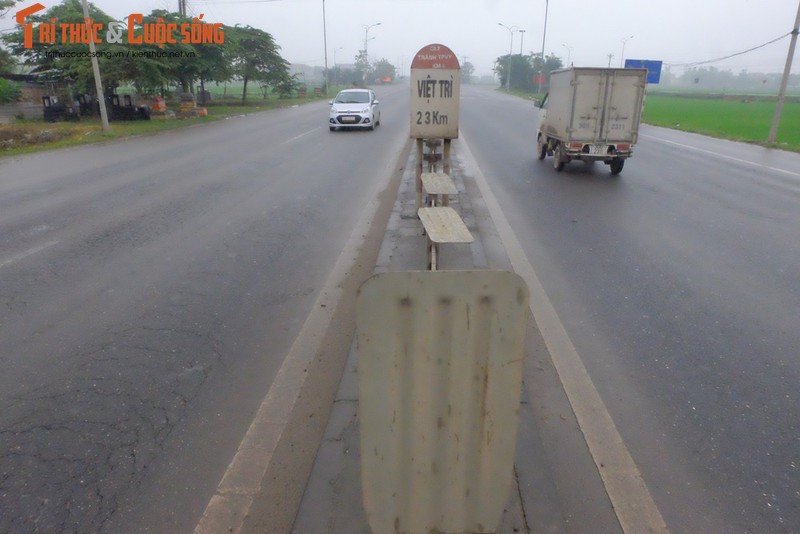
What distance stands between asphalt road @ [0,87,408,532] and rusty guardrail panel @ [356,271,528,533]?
123 cm

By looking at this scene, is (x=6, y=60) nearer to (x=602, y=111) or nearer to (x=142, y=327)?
(x=602, y=111)

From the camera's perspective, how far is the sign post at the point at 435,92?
709 centimetres

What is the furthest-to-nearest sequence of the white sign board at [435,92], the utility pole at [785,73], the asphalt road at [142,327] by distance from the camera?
the utility pole at [785,73] < the white sign board at [435,92] < the asphalt road at [142,327]

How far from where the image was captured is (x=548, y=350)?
14.8 ft

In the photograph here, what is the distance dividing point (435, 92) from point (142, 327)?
4383 mm

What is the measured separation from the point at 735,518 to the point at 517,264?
13.0 feet

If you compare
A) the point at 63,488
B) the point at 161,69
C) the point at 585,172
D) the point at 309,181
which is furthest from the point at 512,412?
the point at 161,69

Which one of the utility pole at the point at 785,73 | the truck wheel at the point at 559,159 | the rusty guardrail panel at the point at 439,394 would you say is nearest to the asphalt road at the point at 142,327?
the rusty guardrail panel at the point at 439,394

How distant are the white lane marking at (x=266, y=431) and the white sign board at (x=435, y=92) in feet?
8.66

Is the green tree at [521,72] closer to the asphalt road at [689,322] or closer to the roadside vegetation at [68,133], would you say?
the roadside vegetation at [68,133]

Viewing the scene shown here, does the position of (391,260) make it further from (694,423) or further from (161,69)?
(161,69)

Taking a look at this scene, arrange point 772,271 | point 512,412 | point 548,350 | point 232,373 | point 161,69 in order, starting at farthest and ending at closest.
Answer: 1. point 161,69
2. point 772,271
3. point 548,350
4. point 232,373
5. point 512,412

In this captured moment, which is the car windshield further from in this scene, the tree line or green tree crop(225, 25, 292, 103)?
green tree crop(225, 25, 292, 103)

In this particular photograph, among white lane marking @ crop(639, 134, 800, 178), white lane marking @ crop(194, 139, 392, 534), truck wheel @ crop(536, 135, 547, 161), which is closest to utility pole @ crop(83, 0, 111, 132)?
truck wheel @ crop(536, 135, 547, 161)
